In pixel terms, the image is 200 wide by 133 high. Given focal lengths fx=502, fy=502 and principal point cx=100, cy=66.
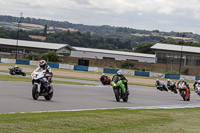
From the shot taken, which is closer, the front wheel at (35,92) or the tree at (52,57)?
the front wheel at (35,92)

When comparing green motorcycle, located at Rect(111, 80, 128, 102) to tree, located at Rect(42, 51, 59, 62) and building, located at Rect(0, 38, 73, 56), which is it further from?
building, located at Rect(0, 38, 73, 56)

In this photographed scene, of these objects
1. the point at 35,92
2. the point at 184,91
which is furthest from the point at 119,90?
the point at 184,91

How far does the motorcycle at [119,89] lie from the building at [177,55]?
279 ft

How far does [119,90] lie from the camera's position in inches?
888

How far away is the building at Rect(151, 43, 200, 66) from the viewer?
10653 centimetres

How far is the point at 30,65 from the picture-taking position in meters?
70.9

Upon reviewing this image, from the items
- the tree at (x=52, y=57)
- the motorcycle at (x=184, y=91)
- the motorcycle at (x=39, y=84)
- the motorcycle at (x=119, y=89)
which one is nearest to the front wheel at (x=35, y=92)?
the motorcycle at (x=39, y=84)

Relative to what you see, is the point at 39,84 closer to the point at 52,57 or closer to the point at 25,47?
the point at 52,57

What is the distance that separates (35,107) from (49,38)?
185 m

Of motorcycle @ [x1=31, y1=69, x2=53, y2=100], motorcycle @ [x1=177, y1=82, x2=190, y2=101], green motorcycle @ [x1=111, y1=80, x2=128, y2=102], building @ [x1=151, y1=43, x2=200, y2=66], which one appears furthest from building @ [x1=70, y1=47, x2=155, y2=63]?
motorcycle @ [x1=31, y1=69, x2=53, y2=100]

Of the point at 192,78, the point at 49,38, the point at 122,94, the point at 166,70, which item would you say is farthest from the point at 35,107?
the point at 49,38

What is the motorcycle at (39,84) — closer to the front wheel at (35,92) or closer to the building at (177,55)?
the front wheel at (35,92)

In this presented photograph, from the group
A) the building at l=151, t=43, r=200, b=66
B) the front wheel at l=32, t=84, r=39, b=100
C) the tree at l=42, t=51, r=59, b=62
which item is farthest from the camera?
the building at l=151, t=43, r=200, b=66

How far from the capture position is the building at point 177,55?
106531 millimetres
